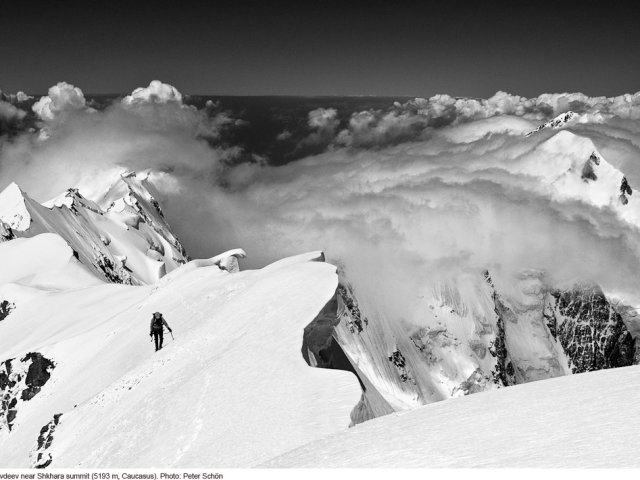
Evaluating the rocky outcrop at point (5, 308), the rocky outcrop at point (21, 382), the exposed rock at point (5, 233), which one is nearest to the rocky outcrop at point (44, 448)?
the rocky outcrop at point (21, 382)

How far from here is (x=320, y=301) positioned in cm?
2355

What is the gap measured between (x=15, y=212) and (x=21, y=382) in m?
79.8

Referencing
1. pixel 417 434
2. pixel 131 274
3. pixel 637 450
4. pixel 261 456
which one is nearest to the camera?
pixel 637 450

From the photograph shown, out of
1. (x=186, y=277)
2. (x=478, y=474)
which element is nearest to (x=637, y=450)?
(x=478, y=474)

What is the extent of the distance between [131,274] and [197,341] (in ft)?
391

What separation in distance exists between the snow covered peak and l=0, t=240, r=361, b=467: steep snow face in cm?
7407

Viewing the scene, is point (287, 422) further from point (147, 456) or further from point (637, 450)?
point (637, 450)

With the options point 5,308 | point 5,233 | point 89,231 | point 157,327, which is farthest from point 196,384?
point 89,231

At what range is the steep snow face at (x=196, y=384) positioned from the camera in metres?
16.2

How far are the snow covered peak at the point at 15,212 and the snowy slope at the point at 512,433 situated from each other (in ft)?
366

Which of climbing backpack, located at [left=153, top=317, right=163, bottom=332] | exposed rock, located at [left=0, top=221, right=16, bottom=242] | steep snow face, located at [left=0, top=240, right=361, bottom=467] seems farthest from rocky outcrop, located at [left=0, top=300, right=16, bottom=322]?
exposed rock, located at [left=0, top=221, right=16, bottom=242]

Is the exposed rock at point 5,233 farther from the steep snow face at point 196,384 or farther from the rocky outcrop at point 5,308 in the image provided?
the steep snow face at point 196,384

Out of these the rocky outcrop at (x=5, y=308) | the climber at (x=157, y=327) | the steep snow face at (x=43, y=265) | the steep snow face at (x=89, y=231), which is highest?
the climber at (x=157, y=327)

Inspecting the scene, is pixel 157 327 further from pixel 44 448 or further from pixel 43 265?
pixel 43 265
